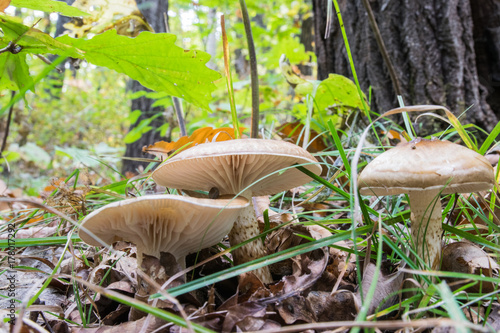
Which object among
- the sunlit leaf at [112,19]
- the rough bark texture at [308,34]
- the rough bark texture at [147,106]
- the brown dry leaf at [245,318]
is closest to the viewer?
the brown dry leaf at [245,318]

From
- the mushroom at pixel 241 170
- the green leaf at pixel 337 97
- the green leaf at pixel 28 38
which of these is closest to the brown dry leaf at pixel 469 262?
the mushroom at pixel 241 170

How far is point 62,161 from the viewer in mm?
11156

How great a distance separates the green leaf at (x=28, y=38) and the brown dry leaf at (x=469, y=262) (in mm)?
1777

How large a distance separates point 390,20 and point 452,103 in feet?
2.91

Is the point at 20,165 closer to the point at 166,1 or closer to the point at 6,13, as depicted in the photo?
the point at 166,1

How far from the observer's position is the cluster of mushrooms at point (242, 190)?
3.66 feet

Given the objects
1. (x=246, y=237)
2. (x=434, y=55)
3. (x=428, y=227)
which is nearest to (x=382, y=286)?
(x=428, y=227)

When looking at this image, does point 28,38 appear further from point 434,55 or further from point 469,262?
point 434,55

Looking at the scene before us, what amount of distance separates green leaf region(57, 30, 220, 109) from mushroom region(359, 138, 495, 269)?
3.18ft

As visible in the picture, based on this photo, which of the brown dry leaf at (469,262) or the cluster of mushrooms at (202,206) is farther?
the brown dry leaf at (469,262)

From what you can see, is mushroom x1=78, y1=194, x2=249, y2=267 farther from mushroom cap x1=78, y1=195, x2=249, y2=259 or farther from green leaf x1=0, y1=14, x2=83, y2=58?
green leaf x1=0, y1=14, x2=83, y2=58

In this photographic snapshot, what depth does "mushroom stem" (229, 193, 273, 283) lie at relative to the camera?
1.48 meters

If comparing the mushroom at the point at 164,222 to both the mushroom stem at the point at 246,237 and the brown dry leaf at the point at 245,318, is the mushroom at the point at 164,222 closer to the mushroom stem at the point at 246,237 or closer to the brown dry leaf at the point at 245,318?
the mushroom stem at the point at 246,237

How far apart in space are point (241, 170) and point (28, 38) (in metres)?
1.04
